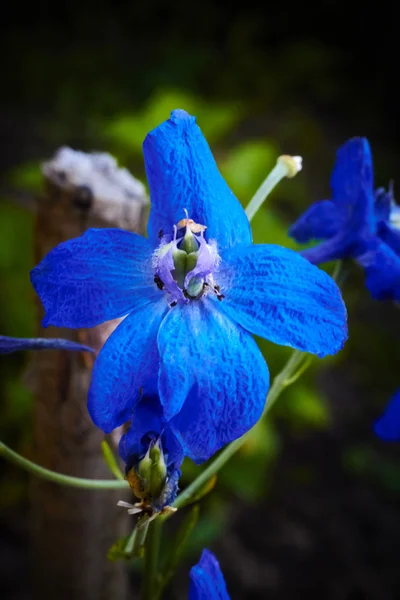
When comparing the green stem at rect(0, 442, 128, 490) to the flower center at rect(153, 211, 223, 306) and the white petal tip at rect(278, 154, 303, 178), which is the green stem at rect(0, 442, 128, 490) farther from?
the white petal tip at rect(278, 154, 303, 178)

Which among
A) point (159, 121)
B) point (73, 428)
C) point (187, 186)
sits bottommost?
point (73, 428)

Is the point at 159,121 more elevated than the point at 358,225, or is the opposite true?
the point at 159,121

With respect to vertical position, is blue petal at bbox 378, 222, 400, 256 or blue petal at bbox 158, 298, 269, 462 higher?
blue petal at bbox 378, 222, 400, 256

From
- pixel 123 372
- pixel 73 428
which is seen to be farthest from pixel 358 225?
pixel 73 428

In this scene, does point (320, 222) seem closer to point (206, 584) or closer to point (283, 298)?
point (283, 298)

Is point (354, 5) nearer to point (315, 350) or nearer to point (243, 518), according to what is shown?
point (243, 518)

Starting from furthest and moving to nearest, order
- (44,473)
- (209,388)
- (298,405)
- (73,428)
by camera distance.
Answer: (298,405), (73,428), (44,473), (209,388)

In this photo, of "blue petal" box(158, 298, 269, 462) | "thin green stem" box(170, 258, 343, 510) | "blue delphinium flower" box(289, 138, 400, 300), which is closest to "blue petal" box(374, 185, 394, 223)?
"blue delphinium flower" box(289, 138, 400, 300)

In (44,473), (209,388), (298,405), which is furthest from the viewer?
(298,405)
